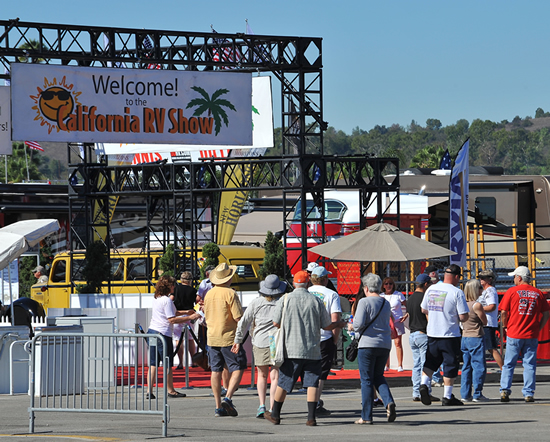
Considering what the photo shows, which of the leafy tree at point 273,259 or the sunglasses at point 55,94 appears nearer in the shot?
the sunglasses at point 55,94

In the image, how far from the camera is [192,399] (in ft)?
41.2

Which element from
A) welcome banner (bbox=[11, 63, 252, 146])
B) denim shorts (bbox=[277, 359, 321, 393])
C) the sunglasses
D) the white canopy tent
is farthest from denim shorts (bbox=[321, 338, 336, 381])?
the sunglasses

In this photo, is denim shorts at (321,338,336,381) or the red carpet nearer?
denim shorts at (321,338,336,381)

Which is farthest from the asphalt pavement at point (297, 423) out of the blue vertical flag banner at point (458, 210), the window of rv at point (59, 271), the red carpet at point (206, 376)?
the window of rv at point (59, 271)

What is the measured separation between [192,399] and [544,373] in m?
6.63

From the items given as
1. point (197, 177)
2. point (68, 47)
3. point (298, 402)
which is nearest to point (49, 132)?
point (68, 47)

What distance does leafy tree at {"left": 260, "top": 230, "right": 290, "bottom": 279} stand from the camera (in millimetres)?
25141

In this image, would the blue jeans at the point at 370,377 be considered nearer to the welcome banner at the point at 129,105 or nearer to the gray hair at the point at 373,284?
the gray hair at the point at 373,284

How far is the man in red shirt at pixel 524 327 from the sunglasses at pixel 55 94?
1416cm

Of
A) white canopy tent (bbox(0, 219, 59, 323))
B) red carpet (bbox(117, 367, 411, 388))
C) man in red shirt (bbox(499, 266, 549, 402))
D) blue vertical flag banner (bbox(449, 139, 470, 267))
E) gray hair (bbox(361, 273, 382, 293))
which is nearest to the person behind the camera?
gray hair (bbox(361, 273, 382, 293))

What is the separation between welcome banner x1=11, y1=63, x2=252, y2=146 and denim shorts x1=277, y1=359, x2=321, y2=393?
567 inches

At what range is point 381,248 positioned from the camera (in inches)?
563

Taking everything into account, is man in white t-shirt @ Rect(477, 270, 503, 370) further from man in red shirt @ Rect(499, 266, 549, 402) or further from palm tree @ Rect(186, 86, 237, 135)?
palm tree @ Rect(186, 86, 237, 135)

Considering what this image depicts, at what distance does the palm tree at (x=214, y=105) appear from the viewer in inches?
929
